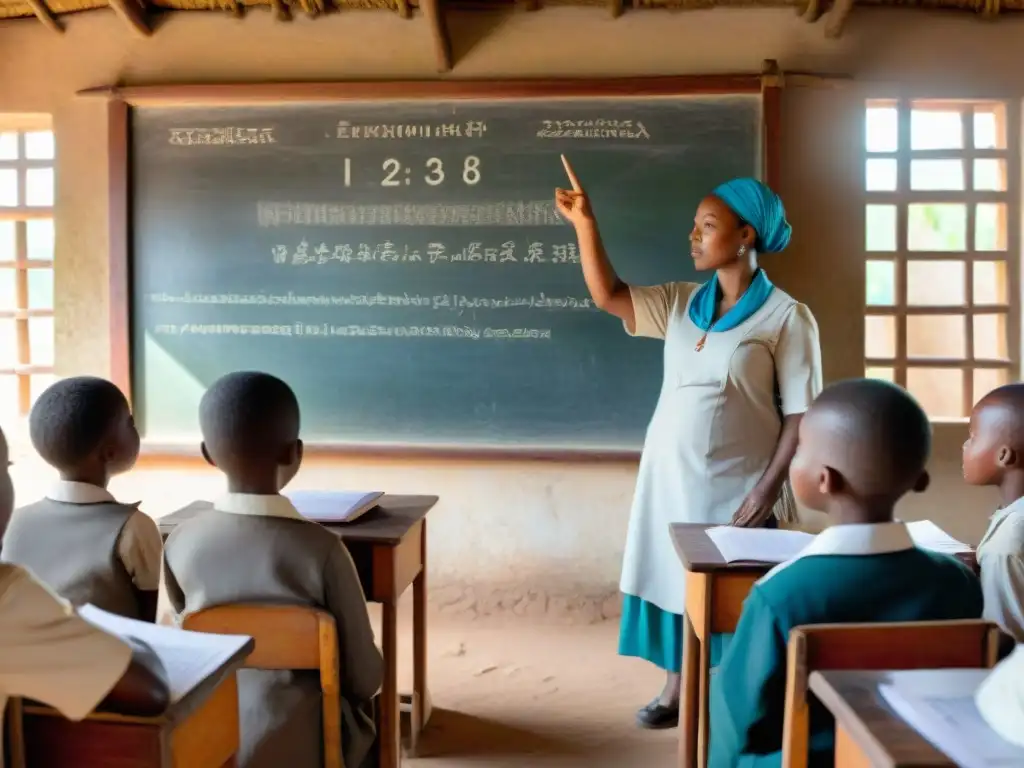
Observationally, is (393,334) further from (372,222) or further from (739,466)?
(739,466)

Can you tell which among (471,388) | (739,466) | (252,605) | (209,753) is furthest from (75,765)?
(471,388)

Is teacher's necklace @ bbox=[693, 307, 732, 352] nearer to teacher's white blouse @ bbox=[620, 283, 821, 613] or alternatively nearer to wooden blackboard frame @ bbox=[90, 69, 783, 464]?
teacher's white blouse @ bbox=[620, 283, 821, 613]

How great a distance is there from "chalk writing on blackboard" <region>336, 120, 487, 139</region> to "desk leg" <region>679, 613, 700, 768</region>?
2.08 meters

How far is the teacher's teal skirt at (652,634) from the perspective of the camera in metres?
2.36

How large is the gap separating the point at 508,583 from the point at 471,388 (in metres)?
0.78

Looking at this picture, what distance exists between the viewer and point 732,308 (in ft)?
7.48

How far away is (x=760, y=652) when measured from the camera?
121cm

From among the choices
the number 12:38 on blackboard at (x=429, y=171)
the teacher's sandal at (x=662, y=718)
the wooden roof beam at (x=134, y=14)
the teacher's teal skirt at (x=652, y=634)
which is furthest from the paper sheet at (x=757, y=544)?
the wooden roof beam at (x=134, y=14)

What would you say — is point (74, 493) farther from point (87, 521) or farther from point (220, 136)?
point (220, 136)

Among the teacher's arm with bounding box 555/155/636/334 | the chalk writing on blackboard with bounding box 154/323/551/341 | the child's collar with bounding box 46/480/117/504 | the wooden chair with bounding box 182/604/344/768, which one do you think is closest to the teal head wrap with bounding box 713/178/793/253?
the teacher's arm with bounding box 555/155/636/334

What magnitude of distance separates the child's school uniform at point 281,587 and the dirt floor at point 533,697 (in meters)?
0.92

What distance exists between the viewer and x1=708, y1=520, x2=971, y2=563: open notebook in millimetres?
1639

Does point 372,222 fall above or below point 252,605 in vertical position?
above

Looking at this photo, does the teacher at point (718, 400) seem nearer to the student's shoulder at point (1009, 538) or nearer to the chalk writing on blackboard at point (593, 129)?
the student's shoulder at point (1009, 538)
